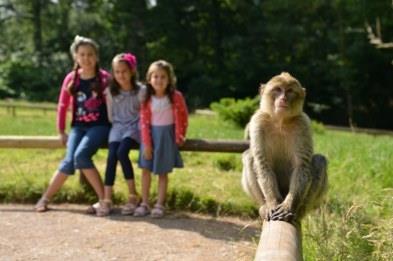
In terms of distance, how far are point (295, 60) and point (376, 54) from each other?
3.65 m

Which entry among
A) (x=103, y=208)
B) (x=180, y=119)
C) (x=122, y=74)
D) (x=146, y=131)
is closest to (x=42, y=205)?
(x=103, y=208)

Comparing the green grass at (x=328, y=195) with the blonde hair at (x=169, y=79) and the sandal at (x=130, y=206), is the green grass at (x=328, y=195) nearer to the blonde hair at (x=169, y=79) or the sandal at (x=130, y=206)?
the sandal at (x=130, y=206)

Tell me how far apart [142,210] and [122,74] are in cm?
132

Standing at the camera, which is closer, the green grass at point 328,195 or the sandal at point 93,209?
the green grass at point 328,195

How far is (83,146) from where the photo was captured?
5949 millimetres

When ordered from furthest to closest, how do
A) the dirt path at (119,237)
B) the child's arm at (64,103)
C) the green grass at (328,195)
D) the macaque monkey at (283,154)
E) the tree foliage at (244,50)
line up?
the tree foliage at (244,50) → the child's arm at (64,103) → the dirt path at (119,237) → the green grass at (328,195) → the macaque monkey at (283,154)

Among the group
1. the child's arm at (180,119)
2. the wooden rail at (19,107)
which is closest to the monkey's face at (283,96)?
the child's arm at (180,119)

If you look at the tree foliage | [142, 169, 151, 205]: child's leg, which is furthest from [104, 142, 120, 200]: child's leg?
the tree foliage

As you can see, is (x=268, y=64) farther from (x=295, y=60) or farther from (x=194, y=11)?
(x=194, y=11)

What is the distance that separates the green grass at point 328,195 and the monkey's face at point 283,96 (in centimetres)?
73

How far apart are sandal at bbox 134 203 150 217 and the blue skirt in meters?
0.37

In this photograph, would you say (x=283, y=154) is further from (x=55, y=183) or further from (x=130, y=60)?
(x=55, y=183)

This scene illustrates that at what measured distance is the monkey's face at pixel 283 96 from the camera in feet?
12.4

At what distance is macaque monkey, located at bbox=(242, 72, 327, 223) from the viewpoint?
3.76 meters
